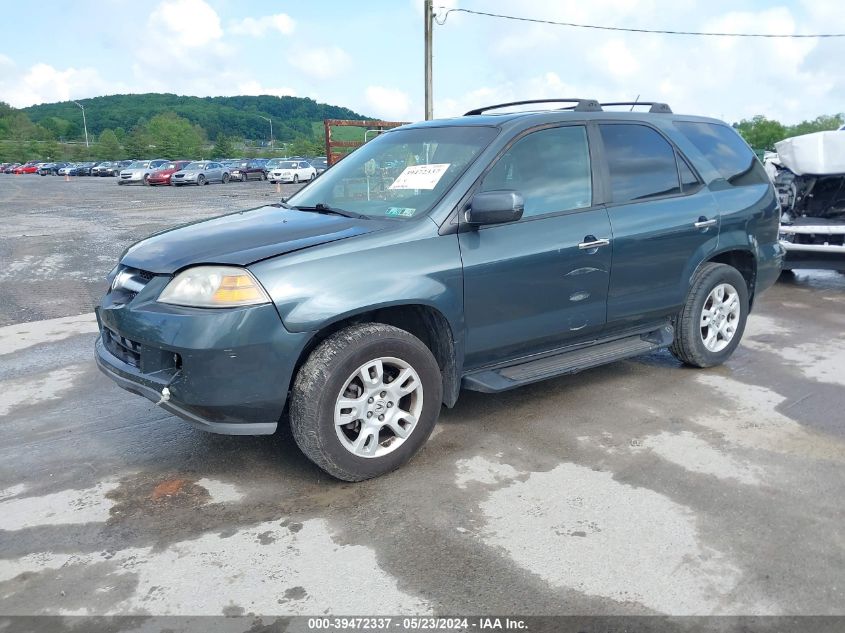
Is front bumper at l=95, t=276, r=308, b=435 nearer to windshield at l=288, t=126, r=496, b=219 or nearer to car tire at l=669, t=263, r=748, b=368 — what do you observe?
windshield at l=288, t=126, r=496, b=219

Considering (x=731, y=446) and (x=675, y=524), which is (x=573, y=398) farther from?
(x=675, y=524)

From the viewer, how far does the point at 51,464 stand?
Result: 376cm

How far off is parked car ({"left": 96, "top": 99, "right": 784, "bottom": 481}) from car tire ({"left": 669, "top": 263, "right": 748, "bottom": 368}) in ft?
0.05

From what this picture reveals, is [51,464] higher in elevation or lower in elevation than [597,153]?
lower

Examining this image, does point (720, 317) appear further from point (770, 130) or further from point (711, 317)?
point (770, 130)

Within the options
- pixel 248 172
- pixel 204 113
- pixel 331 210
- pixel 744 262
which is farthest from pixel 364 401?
pixel 204 113

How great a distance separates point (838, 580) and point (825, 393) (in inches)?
93.3

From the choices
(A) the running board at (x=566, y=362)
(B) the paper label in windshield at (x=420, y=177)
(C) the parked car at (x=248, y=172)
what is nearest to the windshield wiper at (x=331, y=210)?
(B) the paper label in windshield at (x=420, y=177)

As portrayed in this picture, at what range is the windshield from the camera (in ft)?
12.7

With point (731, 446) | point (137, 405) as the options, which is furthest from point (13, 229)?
point (731, 446)

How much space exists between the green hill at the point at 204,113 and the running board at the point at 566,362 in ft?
429

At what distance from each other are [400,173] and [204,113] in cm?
16063

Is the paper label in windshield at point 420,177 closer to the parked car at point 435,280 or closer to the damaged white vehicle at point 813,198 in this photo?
the parked car at point 435,280

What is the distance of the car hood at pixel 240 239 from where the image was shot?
131 inches
